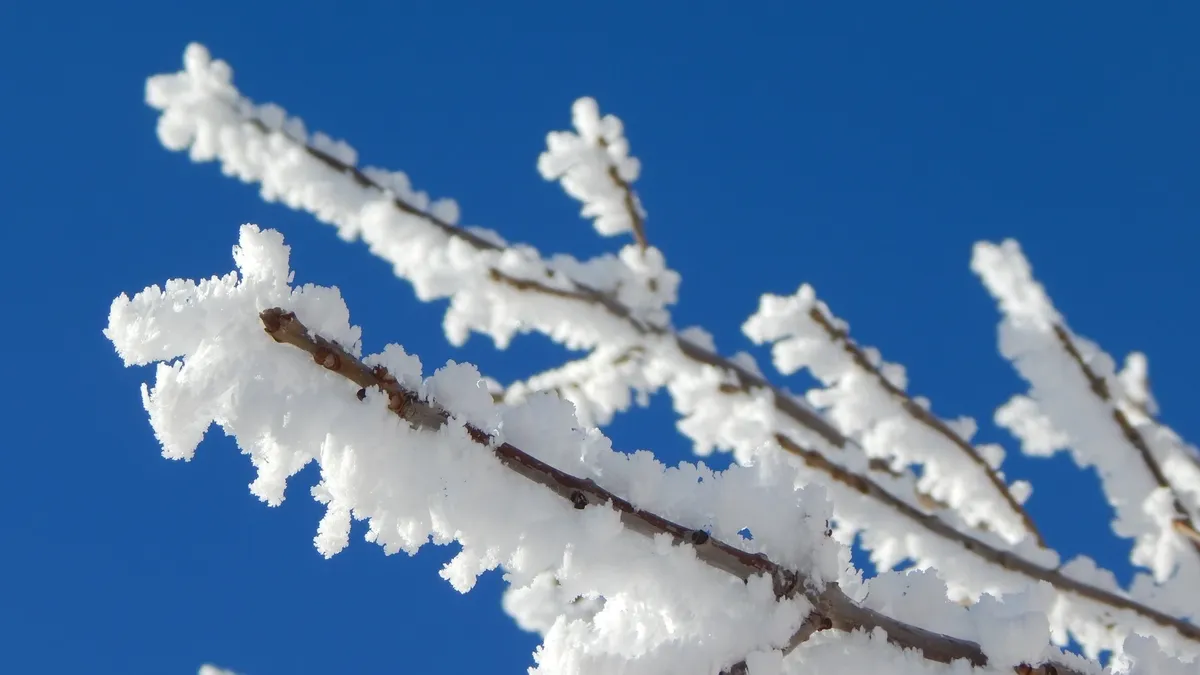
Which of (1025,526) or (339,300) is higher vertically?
(1025,526)

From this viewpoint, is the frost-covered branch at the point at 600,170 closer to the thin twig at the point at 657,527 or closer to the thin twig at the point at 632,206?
the thin twig at the point at 632,206

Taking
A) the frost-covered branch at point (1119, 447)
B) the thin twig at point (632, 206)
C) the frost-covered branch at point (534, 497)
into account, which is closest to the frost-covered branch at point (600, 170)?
the thin twig at point (632, 206)

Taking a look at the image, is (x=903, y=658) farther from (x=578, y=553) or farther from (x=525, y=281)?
(x=525, y=281)

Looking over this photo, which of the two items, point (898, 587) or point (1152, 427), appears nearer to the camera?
point (898, 587)

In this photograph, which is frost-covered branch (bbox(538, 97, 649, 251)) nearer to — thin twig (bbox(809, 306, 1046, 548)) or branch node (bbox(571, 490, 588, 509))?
thin twig (bbox(809, 306, 1046, 548))

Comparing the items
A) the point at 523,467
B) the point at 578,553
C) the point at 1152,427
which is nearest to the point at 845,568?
the point at 578,553

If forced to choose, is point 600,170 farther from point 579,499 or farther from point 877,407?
point 579,499
